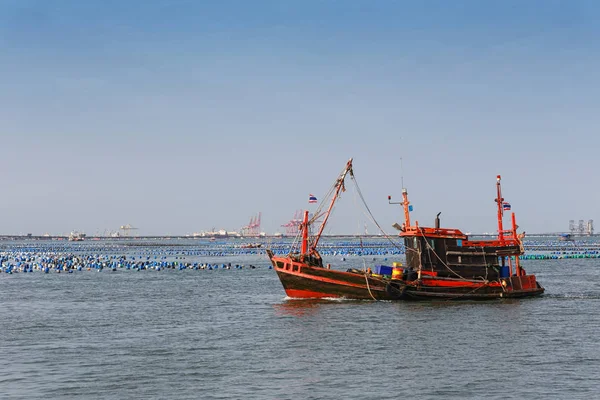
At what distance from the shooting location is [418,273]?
6100cm

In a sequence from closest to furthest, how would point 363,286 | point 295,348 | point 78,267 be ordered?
point 295,348, point 363,286, point 78,267

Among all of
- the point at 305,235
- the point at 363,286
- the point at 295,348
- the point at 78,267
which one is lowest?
the point at 295,348

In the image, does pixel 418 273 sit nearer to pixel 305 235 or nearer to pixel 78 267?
pixel 305 235

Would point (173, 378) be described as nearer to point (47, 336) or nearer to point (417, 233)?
point (47, 336)

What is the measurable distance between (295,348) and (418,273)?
74.7 ft

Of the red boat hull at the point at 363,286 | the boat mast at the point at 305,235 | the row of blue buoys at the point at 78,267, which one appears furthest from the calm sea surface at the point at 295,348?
the row of blue buoys at the point at 78,267

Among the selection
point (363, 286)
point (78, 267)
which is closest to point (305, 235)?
point (363, 286)

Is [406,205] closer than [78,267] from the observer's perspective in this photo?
Yes

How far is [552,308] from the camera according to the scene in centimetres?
5900

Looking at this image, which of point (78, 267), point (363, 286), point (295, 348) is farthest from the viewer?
point (78, 267)

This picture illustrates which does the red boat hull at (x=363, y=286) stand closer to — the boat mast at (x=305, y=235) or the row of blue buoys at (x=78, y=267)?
the boat mast at (x=305, y=235)

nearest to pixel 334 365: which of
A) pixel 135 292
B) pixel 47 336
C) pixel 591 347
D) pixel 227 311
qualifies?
pixel 591 347

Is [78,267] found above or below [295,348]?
above

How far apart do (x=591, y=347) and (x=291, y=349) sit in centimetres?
1662
